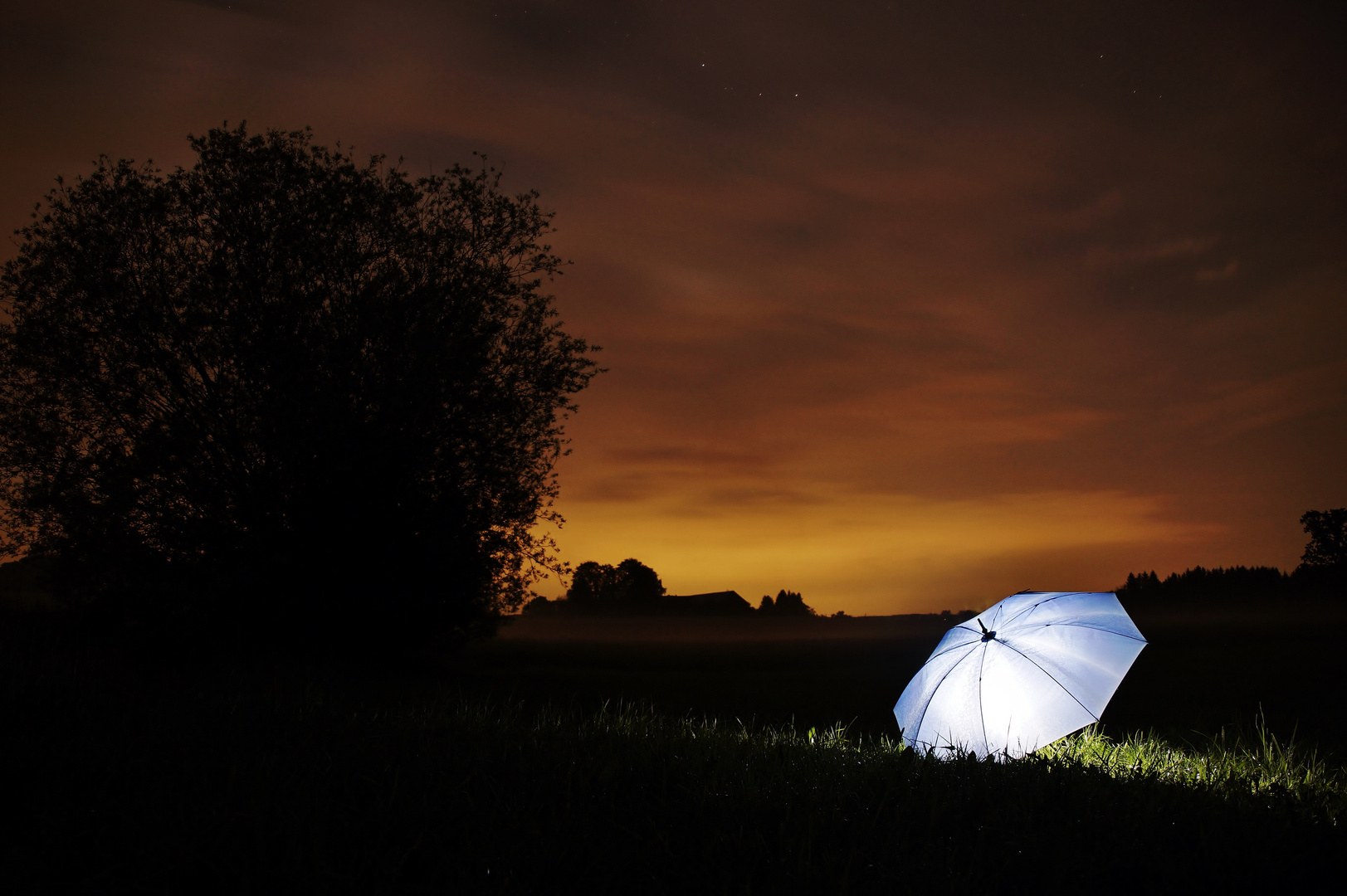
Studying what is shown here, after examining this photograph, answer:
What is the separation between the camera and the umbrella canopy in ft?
21.9

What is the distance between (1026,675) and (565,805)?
4968 millimetres

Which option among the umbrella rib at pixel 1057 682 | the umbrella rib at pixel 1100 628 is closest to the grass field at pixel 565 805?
the umbrella rib at pixel 1057 682

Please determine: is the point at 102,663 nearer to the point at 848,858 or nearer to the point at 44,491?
the point at 848,858

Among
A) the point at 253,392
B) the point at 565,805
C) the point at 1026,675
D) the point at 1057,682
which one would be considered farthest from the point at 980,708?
the point at 253,392

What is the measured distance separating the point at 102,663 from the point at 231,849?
6.18m

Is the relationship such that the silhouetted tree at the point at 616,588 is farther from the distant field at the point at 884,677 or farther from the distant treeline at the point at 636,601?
the distant field at the point at 884,677

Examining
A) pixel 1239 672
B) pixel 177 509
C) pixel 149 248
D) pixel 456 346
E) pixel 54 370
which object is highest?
pixel 149 248

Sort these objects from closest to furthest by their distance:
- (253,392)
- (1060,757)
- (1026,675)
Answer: (1060,757) → (1026,675) → (253,392)

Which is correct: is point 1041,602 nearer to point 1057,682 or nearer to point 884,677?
point 1057,682

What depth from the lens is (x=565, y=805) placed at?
4.05 metres

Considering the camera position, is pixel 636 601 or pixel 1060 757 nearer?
pixel 1060 757

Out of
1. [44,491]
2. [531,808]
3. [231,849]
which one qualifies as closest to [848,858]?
[531,808]

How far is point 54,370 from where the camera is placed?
49.2 ft

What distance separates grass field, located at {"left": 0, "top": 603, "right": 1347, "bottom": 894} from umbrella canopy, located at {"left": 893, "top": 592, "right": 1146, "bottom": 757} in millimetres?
409
